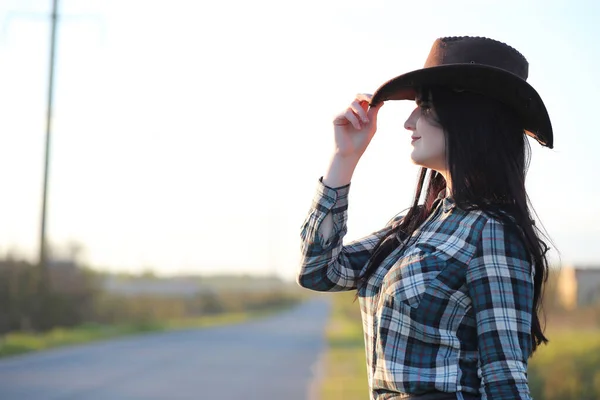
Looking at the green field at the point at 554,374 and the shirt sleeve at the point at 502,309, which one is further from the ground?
the shirt sleeve at the point at 502,309

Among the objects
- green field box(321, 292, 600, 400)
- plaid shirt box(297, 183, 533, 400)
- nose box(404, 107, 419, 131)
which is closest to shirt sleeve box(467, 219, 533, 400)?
plaid shirt box(297, 183, 533, 400)

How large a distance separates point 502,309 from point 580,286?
27.2 meters

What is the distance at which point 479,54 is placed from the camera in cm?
221

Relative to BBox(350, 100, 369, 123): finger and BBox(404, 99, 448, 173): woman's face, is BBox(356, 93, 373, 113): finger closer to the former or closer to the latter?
BBox(350, 100, 369, 123): finger

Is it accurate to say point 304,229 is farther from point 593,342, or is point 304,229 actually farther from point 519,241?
point 593,342

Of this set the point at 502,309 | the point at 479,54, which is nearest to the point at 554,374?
the point at 479,54

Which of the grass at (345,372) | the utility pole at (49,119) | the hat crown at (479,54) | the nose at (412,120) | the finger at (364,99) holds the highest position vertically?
the utility pole at (49,119)

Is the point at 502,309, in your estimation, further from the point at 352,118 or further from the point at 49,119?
the point at 49,119

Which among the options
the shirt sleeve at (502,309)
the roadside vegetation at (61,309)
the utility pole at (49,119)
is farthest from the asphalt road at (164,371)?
the shirt sleeve at (502,309)

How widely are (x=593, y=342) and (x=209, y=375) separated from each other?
5.17 meters

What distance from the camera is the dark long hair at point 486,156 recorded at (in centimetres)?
212

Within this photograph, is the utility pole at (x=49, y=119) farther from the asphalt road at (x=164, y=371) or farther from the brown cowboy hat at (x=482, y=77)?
the brown cowboy hat at (x=482, y=77)

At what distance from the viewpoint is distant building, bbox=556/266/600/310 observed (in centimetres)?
2537

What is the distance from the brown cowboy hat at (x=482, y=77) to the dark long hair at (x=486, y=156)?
0.10 ft
